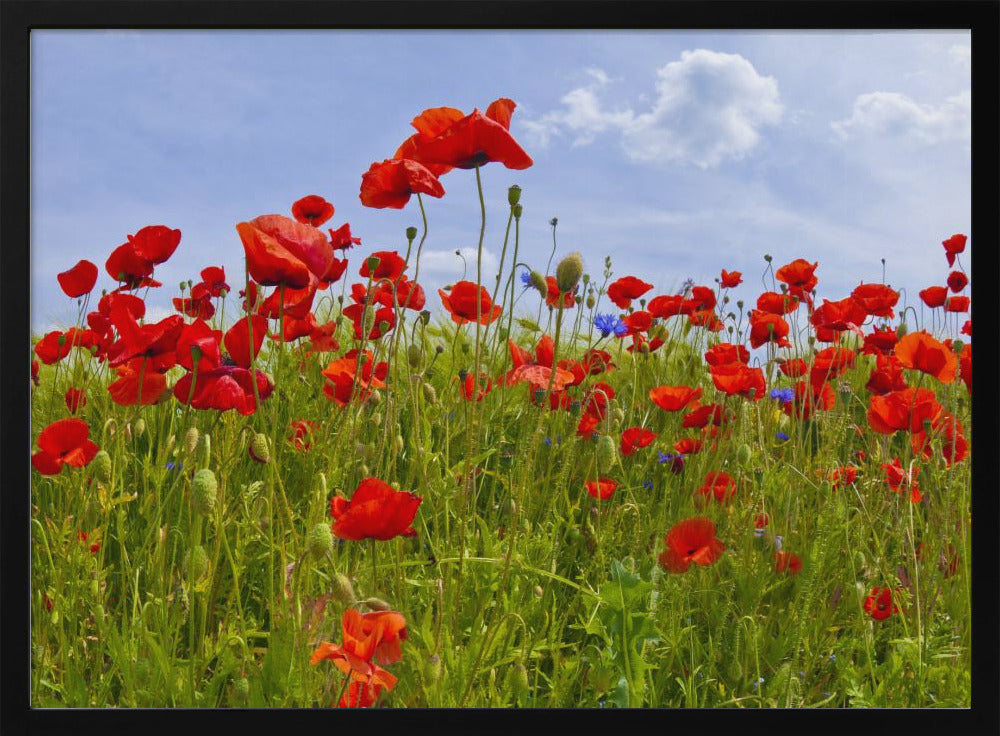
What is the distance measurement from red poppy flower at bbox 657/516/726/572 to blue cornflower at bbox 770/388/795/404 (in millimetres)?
651

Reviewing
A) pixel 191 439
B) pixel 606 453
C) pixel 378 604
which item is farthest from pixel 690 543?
pixel 191 439

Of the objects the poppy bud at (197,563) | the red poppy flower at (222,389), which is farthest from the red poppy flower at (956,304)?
the poppy bud at (197,563)

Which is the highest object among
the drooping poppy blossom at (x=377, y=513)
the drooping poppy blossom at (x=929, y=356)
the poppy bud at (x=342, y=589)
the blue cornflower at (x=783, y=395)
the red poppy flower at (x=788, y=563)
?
the drooping poppy blossom at (x=929, y=356)

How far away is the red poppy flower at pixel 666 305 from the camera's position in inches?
63.7

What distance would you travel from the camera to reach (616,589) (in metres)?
1.09

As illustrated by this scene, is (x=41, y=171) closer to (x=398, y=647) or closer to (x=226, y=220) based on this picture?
(x=226, y=220)

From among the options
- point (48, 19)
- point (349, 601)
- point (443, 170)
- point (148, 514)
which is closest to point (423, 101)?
point (443, 170)

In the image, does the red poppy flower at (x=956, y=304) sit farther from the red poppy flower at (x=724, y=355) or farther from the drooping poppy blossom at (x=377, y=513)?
the drooping poppy blossom at (x=377, y=513)

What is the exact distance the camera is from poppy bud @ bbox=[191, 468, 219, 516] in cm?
96

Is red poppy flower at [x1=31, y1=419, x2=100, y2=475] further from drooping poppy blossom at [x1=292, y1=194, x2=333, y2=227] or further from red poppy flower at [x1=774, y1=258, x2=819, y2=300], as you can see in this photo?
red poppy flower at [x1=774, y1=258, x2=819, y2=300]

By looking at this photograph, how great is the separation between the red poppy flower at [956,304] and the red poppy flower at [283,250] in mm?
938

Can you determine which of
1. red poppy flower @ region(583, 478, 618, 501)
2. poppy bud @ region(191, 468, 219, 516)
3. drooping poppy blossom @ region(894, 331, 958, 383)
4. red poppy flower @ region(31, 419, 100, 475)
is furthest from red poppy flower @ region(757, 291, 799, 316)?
red poppy flower @ region(31, 419, 100, 475)
